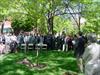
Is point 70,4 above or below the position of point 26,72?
above

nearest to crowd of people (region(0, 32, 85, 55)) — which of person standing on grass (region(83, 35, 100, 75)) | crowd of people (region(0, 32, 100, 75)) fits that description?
crowd of people (region(0, 32, 100, 75))

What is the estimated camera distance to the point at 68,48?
33.4 meters

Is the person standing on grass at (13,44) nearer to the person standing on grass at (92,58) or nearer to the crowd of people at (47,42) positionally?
the crowd of people at (47,42)

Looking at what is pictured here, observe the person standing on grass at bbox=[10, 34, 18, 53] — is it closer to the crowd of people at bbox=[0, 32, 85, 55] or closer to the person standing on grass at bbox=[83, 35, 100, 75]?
the crowd of people at bbox=[0, 32, 85, 55]

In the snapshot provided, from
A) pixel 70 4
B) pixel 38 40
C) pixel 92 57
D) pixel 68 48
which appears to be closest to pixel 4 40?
pixel 38 40

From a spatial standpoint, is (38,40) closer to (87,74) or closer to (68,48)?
(68,48)

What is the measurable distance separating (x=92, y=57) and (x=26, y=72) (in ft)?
28.2

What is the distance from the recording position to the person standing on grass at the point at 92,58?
8.66m

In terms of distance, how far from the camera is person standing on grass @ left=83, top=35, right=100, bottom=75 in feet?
28.4

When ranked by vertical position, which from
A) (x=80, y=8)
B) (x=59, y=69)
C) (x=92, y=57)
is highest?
(x=80, y=8)

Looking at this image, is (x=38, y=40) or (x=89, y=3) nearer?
(x=38, y=40)

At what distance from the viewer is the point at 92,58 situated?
30.4 feet

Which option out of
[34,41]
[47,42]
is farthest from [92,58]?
[47,42]

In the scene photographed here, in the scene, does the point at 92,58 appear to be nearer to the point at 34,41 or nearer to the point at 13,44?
the point at 13,44
